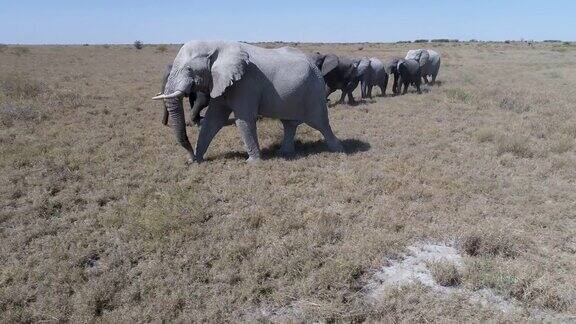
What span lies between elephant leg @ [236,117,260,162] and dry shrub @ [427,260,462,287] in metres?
3.84

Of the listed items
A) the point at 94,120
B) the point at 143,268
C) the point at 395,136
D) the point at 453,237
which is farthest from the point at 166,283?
the point at 94,120

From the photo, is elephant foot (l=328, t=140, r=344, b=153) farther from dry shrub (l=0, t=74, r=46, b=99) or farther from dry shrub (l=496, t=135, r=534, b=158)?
dry shrub (l=0, t=74, r=46, b=99)

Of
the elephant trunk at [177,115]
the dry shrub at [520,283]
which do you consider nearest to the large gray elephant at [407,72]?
the elephant trunk at [177,115]

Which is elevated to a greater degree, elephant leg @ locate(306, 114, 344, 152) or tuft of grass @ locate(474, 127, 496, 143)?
elephant leg @ locate(306, 114, 344, 152)

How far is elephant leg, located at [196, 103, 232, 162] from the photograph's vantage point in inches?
297

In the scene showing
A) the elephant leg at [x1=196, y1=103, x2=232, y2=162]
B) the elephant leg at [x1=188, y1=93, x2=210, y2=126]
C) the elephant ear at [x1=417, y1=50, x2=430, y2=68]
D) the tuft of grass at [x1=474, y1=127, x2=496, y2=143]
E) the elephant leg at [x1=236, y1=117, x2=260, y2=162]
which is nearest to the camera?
the elephant leg at [x1=236, y1=117, x2=260, y2=162]

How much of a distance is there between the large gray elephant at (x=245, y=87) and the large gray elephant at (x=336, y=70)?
484 centimetres

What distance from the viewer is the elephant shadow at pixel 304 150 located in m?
7.90

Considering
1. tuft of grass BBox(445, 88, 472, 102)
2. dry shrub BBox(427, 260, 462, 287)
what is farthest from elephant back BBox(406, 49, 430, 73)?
dry shrub BBox(427, 260, 462, 287)

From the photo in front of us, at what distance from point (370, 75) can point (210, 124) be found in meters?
8.99

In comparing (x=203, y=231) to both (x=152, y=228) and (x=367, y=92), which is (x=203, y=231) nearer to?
(x=152, y=228)

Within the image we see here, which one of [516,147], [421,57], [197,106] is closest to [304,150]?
[197,106]

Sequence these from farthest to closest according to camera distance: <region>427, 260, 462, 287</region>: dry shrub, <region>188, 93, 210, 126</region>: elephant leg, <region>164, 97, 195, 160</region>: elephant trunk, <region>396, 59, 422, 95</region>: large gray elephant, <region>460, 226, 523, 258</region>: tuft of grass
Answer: <region>396, 59, 422, 95</region>: large gray elephant < <region>188, 93, 210, 126</region>: elephant leg < <region>164, 97, 195, 160</region>: elephant trunk < <region>460, 226, 523, 258</region>: tuft of grass < <region>427, 260, 462, 287</region>: dry shrub

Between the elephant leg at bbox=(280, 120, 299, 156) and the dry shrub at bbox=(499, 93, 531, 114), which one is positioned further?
the dry shrub at bbox=(499, 93, 531, 114)
